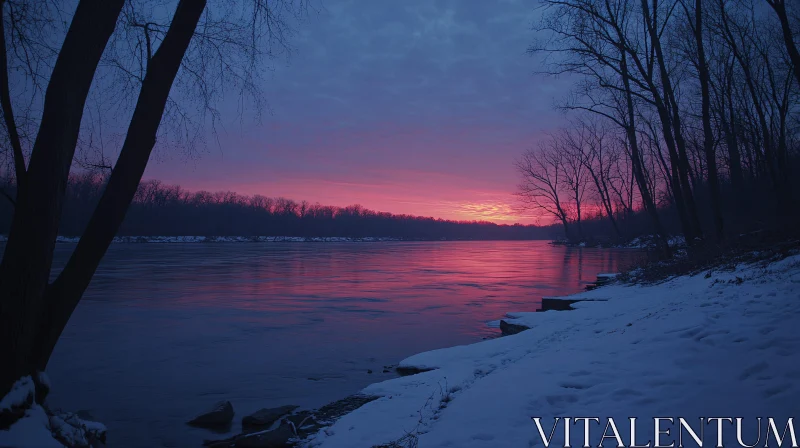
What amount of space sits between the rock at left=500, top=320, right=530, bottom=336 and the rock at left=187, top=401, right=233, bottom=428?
5591mm

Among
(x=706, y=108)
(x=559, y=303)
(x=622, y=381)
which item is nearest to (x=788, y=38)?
(x=706, y=108)

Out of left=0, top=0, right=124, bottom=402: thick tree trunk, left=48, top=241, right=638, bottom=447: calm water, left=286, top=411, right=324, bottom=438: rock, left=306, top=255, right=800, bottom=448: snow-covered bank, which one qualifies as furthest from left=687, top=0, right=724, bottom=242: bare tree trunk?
left=0, top=0, right=124, bottom=402: thick tree trunk

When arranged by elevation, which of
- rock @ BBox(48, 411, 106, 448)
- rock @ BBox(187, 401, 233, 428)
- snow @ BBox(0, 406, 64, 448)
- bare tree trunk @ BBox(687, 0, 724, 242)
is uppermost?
bare tree trunk @ BBox(687, 0, 724, 242)

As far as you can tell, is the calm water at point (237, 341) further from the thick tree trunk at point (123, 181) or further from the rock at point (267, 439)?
the thick tree trunk at point (123, 181)

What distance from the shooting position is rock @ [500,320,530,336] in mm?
9023

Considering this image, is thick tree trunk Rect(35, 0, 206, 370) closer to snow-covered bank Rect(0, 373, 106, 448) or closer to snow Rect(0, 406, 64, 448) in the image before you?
snow-covered bank Rect(0, 373, 106, 448)

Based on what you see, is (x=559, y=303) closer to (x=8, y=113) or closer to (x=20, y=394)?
(x=20, y=394)

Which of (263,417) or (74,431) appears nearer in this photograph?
(74,431)

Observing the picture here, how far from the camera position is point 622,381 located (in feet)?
13.7

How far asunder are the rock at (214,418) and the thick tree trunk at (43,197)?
6.74ft

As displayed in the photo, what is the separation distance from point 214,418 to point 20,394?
2.16 meters

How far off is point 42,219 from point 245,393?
3759mm

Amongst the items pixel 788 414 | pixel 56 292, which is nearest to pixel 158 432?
pixel 56 292

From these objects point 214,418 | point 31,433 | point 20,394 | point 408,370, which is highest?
point 20,394
